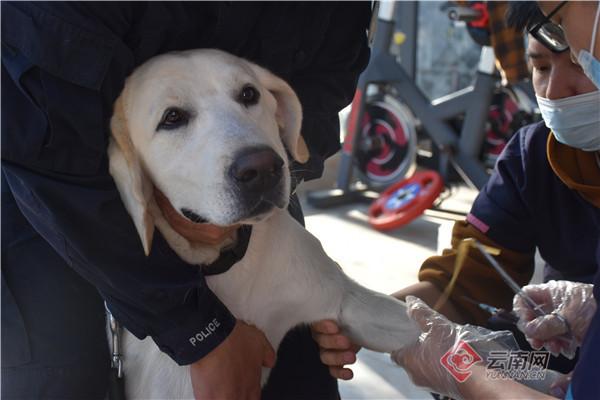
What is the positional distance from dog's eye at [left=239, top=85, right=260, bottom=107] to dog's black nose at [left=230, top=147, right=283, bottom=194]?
0.61 feet

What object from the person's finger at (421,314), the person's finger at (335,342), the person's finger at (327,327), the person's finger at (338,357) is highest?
the person's finger at (421,314)

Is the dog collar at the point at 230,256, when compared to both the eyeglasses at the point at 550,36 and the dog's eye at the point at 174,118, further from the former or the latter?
the eyeglasses at the point at 550,36

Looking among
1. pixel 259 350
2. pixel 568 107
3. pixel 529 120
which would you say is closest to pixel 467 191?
pixel 529 120

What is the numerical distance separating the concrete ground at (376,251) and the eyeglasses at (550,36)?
2.28 ft

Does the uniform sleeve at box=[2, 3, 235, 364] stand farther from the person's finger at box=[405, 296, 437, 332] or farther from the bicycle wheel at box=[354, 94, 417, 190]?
the bicycle wheel at box=[354, 94, 417, 190]

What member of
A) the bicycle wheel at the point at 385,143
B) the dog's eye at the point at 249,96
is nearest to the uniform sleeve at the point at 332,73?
the dog's eye at the point at 249,96

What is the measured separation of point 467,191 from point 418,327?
3827 millimetres

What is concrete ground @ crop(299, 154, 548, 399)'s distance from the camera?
229 cm

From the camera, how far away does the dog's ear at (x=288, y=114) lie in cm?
136

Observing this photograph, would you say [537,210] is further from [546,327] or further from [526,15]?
[526,15]

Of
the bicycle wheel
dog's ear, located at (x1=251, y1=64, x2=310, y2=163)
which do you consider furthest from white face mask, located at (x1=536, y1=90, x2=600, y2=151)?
the bicycle wheel

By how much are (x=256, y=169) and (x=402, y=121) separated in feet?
12.0

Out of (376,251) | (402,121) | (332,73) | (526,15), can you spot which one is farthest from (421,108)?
(332,73)

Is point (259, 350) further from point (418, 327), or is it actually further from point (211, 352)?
point (418, 327)
